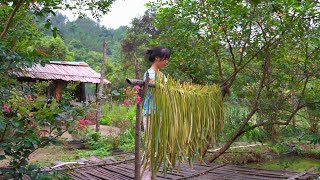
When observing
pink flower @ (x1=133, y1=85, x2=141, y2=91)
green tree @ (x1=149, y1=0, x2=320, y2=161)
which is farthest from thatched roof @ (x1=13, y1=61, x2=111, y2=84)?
pink flower @ (x1=133, y1=85, x2=141, y2=91)

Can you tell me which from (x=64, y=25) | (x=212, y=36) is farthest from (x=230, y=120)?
(x=64, y=25)

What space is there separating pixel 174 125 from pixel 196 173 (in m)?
1.50

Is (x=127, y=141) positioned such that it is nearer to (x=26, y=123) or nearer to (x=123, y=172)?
(x=123, y=172)

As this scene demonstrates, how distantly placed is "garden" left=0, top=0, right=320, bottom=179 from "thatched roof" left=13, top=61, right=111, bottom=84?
10.5 ft

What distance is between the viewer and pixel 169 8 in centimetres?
387

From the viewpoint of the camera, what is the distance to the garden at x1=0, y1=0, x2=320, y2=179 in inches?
71.2

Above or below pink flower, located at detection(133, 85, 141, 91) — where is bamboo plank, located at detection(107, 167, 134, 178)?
below

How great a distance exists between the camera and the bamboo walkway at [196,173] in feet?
10.7

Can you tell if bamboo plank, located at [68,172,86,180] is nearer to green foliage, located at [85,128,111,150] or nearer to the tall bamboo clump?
the tall bamboo clump

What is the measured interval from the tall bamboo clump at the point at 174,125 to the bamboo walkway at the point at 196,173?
0.94 m

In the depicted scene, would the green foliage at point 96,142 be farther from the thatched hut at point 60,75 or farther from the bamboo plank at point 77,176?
the bamboo plank at point 77,176

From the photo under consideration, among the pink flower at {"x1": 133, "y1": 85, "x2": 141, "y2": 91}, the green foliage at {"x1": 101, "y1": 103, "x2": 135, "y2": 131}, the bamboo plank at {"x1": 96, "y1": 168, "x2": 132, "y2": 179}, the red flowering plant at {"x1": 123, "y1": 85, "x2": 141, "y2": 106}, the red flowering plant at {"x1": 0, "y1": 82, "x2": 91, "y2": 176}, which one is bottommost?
the bamboo plank at {"x1": 96, "y1": 168, "x2": 132, "y2": 179}

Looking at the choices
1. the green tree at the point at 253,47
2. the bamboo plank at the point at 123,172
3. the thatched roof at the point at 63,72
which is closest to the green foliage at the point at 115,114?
the thatched roof at the point at 63,72

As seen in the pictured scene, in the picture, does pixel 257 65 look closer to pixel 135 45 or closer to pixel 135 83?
pixel 135 83
